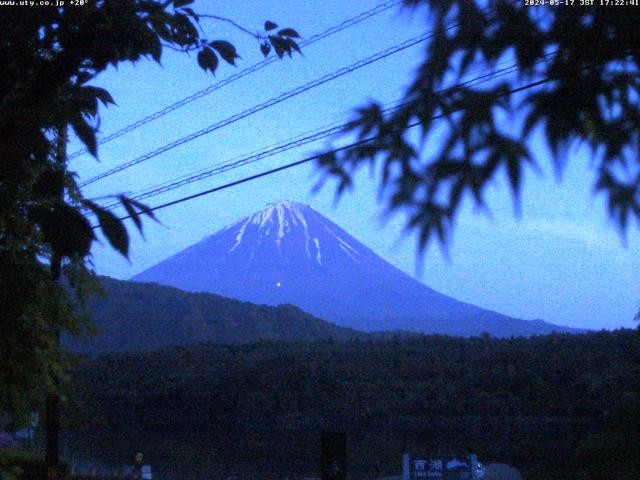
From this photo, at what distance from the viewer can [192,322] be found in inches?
1519

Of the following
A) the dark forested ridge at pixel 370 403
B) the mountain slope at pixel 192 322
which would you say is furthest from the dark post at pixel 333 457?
the mountain slope at pixel 192 322

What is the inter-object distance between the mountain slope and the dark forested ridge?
10795 mm

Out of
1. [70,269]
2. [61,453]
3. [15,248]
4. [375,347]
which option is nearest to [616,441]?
[375,347]

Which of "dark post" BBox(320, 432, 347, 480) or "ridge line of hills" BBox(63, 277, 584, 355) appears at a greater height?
"ridge line of hills" BBox(63, 277, 584, 355)

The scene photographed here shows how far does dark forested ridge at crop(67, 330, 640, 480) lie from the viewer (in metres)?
18.7

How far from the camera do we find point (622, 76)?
3156mm

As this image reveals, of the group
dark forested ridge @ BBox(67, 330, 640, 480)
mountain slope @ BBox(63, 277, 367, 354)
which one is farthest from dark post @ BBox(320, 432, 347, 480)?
mountain slope @ BBox(63, 277, 367, 354)

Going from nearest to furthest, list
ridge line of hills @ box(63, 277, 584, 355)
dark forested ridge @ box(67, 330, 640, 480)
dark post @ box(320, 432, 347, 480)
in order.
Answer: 1. dark post @ box(320, 432, 347, 480)
2. dark forested ridge @ box(67, 330, 640, 480)
3. ridge line of hills @ box(63, 277, 584, 355)

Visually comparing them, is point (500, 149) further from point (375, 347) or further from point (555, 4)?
point (375, 347)

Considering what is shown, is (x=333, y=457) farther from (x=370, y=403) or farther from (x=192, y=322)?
(x=192, y=322)

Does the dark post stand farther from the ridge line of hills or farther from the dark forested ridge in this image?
the ridge line of hills

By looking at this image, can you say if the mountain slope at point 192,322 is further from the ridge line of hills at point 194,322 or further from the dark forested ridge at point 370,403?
the dark forested ridge at point 370,403

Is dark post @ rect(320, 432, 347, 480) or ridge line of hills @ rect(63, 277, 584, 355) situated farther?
ridge line of hills @ rect(63, 277, 584, 355)

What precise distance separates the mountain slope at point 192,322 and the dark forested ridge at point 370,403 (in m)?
10.8
